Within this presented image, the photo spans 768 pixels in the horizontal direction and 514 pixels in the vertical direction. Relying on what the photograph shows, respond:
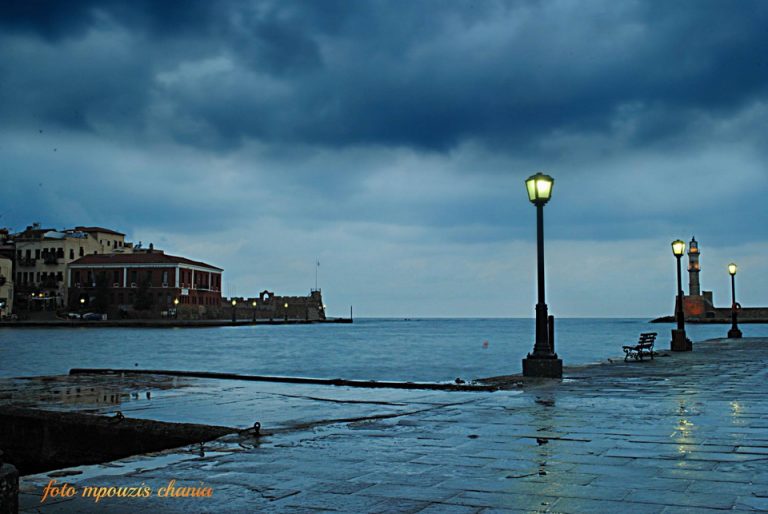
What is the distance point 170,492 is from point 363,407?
238 inches

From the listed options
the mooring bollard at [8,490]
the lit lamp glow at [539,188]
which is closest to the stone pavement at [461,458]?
the mooring bollard at [8,490]

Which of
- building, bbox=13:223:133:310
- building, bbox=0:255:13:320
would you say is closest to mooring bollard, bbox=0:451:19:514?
building, bbox=0:255:13:320

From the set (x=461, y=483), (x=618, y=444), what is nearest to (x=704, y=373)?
(x=618, y=444)

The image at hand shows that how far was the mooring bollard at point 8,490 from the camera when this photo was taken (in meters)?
3.52

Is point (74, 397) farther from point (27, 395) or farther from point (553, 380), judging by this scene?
point (553, 380)

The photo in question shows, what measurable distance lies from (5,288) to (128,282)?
21.4 m

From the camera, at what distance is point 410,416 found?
34.2 ft

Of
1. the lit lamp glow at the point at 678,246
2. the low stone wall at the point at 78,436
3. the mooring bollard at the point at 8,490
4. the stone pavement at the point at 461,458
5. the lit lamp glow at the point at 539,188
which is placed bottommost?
the low stone wall at the point at 78,436

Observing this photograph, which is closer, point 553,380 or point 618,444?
point 618,444

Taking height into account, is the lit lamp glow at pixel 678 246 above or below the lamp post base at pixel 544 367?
above

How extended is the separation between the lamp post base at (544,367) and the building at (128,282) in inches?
4967

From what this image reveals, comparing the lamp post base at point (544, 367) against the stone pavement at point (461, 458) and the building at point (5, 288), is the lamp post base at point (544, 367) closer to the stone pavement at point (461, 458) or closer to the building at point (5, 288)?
the stone pavement at point (461, 458)

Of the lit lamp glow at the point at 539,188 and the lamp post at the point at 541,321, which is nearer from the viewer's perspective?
the lamp post at the point at 541,321

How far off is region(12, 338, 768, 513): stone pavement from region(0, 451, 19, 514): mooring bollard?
1668 mm
